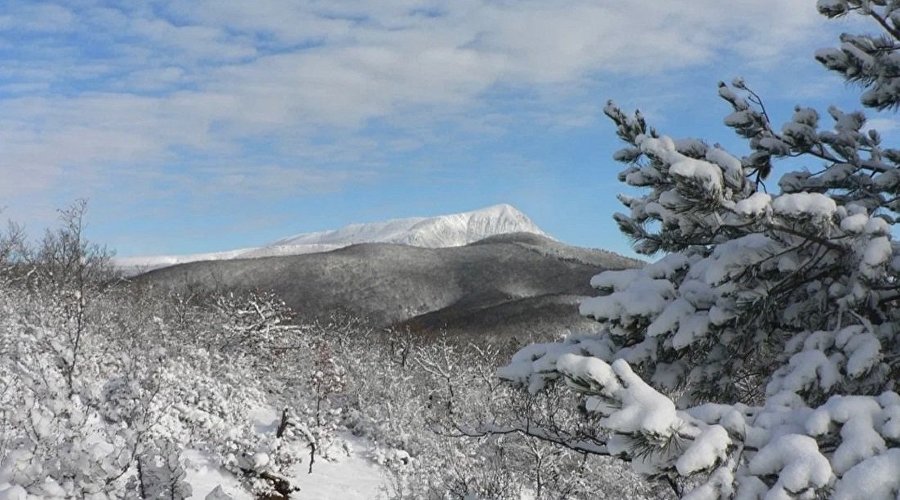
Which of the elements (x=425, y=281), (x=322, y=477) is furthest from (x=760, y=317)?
(x=425, y=281)

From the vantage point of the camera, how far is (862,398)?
2955mm

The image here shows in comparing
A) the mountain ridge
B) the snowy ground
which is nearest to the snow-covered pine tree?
the snowy ground

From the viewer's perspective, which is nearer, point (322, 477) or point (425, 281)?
point (322, 477)

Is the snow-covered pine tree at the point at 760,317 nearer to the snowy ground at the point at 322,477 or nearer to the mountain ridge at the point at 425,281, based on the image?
the snowy ground at the point at 322,477

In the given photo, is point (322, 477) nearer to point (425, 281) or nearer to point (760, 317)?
point (760, 317)

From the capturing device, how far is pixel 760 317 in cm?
436

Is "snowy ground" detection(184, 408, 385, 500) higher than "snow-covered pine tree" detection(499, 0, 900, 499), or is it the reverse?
"snow-covered pine tree" detection(499, 0, 900, 499)

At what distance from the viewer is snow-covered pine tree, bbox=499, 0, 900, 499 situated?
2670 mm

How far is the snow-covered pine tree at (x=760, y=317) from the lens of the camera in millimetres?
2670

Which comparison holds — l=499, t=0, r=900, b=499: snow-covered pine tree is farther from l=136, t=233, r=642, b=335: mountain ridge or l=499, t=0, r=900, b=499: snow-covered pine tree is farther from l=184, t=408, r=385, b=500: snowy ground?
l=136, t=233, r=642, b=335: mountain ridge

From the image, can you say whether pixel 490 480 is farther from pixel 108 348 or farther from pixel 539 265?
pixel 539 265

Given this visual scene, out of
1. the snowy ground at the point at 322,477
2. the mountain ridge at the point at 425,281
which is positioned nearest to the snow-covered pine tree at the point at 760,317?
the snowy ground at the point at 322,477

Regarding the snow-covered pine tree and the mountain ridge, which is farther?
the mountain ridge

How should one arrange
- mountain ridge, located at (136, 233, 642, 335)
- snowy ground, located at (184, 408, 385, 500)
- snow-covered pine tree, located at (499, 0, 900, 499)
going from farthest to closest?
mountain ridge, located at (136, 233, 642, 335), snowy ground, located at (184, 408, 385, 500), snow-covered pine tree, located at (499, 0, 900, 499)
